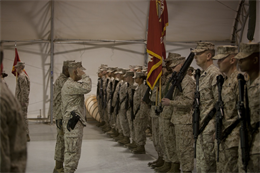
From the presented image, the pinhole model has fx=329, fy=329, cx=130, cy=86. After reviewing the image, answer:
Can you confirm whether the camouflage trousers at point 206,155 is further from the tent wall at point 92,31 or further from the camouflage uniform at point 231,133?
the tent wall at point 92,31

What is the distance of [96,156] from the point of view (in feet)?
23.4

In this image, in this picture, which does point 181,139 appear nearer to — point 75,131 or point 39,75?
point 75,131

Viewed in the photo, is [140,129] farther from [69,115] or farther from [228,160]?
[228,160]

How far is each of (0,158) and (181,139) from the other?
10.8 feet

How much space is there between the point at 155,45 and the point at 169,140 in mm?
1766

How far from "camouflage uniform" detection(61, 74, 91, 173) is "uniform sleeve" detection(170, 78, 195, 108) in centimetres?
132

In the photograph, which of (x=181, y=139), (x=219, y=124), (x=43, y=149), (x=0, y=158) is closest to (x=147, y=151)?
(x=43, y=149)

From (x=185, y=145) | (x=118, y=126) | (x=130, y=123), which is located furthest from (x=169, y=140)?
(x=118, y=126)

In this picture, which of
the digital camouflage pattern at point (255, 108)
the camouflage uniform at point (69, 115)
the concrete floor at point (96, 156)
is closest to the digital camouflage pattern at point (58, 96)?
the camouflage uniform at point (69, 115)

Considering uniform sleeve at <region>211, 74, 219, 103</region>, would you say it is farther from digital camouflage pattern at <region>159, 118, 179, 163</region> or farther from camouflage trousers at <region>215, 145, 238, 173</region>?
digital camouflage pattern at <region>159, 118, 179, 163</region>

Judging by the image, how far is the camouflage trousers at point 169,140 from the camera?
16.9ft

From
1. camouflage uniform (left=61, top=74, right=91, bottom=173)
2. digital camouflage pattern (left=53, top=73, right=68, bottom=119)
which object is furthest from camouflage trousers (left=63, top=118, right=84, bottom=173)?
digital camouflage pattern (left=53, top=73, right=68, bottom=119)

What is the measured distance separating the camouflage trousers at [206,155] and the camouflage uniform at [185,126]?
29.6 inches

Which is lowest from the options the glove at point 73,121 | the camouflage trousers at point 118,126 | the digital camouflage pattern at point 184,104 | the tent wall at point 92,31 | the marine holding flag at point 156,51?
the camouflage trousers at point 118,126
